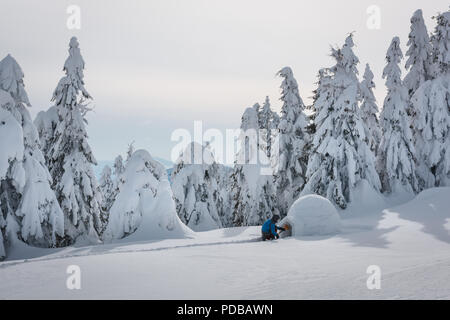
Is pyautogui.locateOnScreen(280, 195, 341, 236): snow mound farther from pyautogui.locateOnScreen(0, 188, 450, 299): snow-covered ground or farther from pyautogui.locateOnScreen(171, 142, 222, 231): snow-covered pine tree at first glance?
pyautogui.locateOnScreen(171, 142, 222, 231): snow-covered pine tree

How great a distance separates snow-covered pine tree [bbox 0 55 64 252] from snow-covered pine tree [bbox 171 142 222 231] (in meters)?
12.0

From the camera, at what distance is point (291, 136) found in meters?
28.6

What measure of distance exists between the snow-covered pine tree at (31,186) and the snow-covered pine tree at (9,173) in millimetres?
373

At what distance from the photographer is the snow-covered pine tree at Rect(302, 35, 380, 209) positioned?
2203 centimetres

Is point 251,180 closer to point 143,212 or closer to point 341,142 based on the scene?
point 341,142

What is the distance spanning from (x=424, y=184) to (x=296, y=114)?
34.2 ft

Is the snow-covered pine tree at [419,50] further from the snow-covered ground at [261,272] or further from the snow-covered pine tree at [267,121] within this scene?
the snow-covered ground at [261,272]

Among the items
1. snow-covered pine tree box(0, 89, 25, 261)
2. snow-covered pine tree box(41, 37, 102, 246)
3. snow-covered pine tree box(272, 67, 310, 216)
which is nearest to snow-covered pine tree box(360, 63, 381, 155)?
snow-covered pine tree box(272, 67, 310, 216)

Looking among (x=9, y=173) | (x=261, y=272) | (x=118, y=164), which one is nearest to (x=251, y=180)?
(x=9, y=173)

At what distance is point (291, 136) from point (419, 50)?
11448 mm

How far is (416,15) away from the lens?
26859 millimetres

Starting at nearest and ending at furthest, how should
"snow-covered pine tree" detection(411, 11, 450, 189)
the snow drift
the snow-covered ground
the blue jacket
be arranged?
1. the snow-covered ground
2. the blue jacket
3. the snow drift
4. "snow-covered pine tree" detection(411, 11, 450, 189)

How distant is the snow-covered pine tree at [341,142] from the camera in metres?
22.0
